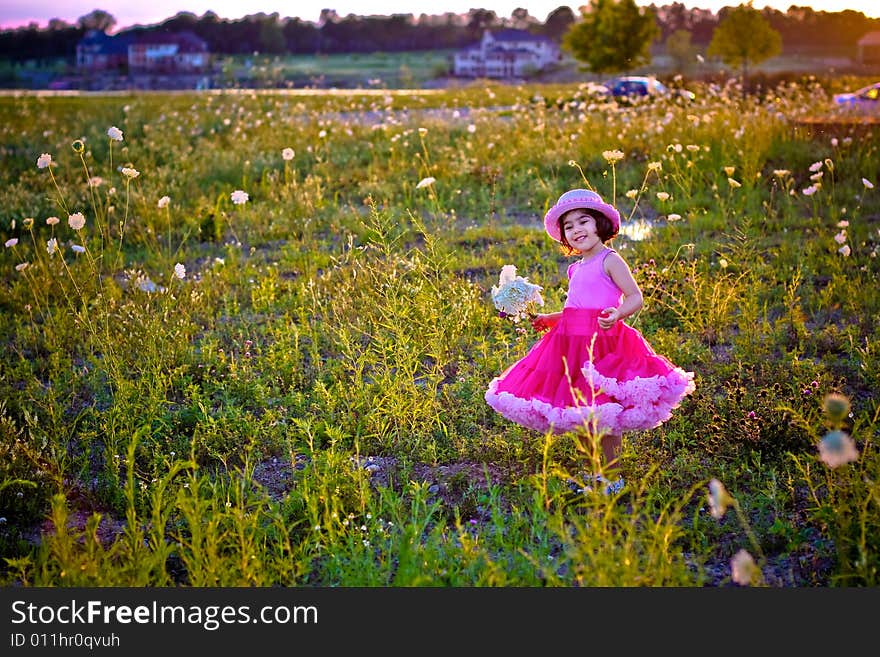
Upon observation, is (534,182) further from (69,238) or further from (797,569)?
(797,569)

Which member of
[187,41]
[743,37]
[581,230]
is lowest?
[581,230]

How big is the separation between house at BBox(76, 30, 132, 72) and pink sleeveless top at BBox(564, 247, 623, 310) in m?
35.0

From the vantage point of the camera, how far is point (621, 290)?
11.9ft

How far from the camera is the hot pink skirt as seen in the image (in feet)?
11.2

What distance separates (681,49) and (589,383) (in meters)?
38.0

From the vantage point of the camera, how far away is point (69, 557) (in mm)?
2941

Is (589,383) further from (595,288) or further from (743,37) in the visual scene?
(743,37)

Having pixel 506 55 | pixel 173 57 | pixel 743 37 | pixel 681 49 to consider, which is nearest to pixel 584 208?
pixel 743 37

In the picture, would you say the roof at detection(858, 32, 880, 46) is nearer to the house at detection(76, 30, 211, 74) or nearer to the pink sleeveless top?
the house at detection(76, 30, 211, 74)

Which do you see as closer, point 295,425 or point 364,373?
point 295,425

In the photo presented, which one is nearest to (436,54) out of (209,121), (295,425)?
(209,121)

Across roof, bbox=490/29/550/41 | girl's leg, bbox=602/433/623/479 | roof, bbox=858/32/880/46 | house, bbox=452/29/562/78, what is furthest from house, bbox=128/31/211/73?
girl's leg, bbox=602/433/623/479

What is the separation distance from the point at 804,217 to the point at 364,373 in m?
4.80

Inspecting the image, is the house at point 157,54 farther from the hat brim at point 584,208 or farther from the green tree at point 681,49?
the hat brim at point 584,208
